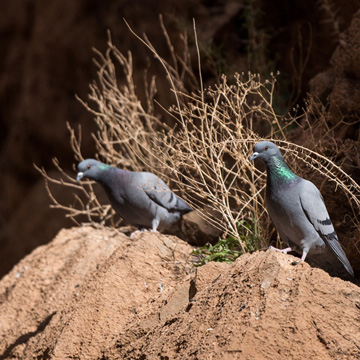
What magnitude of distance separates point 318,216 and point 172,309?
1.04m

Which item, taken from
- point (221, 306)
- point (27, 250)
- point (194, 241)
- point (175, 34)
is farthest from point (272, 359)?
point (27, 250)

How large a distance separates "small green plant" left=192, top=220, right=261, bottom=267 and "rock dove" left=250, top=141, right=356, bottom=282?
2.22 feet

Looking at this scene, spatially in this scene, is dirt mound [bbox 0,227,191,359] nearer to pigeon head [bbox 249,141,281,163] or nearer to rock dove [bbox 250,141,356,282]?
rock dove [bbox 250,141,356,282]

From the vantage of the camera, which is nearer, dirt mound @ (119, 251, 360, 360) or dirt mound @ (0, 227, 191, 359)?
dirt mound @ (119, 251, 360, 360)

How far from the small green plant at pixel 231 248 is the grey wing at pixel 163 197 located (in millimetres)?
677

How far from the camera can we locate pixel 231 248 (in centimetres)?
473

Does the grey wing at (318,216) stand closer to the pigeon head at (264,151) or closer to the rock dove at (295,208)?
the rock dove at (295,208)

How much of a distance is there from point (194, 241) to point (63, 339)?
1811 millimetres

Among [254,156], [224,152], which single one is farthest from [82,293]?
[254,156]

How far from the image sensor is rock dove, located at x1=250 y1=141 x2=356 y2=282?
366 centimetres

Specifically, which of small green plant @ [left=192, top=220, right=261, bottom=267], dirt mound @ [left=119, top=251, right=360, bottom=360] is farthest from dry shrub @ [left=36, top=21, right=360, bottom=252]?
dirt mound @ [left=119, top=251, right=360, bottom=360]

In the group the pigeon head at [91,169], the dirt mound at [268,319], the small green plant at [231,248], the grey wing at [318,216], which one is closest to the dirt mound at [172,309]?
the dirt mound at [268,319]

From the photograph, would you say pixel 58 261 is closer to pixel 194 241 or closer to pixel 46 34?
pixel 194 241

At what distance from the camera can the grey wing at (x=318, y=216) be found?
367 centimetres
